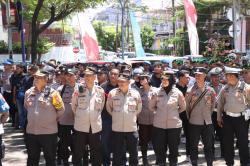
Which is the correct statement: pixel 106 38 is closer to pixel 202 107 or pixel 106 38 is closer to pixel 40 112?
pixel 202 107

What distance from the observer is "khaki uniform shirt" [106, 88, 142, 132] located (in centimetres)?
784

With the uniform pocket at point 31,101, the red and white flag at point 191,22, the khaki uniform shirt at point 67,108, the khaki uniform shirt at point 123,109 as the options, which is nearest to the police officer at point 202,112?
the khaki uniform shirt at point 123,109

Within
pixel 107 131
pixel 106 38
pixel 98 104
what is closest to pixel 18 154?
pixel 107 131

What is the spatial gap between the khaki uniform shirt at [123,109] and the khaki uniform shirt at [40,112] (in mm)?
972

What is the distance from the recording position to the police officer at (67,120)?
8430mm

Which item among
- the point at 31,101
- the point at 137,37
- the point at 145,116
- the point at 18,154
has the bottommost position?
the point at 18,154

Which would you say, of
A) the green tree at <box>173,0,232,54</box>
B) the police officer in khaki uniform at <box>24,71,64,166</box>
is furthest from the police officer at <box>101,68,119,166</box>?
the green tree at <box>173,0,232,54</box>

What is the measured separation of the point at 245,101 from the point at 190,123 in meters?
1.04

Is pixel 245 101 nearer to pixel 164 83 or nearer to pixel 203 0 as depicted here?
pixel 164 83

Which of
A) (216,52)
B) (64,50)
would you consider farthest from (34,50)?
(64,50)

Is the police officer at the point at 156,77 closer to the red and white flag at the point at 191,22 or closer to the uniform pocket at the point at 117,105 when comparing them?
the uniform pocket at the point at 117,105

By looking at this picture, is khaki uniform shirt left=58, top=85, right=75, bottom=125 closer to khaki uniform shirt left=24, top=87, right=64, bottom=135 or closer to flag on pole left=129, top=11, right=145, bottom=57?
khaki uniform shirt left=24, top=87, right=64, bottom=135

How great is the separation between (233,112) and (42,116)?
10.7 feet

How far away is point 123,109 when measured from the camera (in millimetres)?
7848
